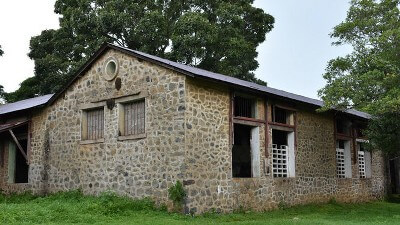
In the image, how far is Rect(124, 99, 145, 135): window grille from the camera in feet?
51.3

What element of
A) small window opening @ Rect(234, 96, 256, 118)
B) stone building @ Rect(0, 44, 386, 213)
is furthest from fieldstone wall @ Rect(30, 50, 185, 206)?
small window opening @ Rect(234, 96, 256, 118)

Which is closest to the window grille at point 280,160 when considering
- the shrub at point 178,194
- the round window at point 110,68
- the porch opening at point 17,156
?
the shrub at point 178,194

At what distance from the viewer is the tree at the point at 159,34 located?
28.2 m

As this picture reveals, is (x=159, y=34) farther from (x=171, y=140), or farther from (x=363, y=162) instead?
(x=171, y=140)

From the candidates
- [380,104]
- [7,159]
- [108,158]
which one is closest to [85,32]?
[7,159]

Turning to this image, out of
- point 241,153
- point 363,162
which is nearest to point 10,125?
point 241,153

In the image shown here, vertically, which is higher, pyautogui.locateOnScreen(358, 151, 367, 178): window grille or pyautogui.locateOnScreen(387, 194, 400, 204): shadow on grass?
pyautogui.locateOnScreen(358, 151, 367, 178): window grille

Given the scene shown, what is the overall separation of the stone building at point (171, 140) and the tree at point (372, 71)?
204cm

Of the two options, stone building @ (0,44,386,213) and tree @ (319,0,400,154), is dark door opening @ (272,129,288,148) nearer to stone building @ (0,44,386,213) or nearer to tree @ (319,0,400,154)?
stone building @ (0,44,386,213)

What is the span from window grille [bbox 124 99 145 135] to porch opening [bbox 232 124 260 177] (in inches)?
140

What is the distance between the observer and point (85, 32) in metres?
30.5

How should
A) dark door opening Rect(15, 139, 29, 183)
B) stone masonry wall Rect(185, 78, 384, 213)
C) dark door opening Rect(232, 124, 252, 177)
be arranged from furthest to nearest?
dark door opening Rect(15, 139, 29, 183)
dark door opening Rect(232, 124, 252, 177)
stone masonry wall Rect(185, 78, 384, 213)

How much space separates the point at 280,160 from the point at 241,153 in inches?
57.0

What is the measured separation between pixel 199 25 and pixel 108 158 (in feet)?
44.4
